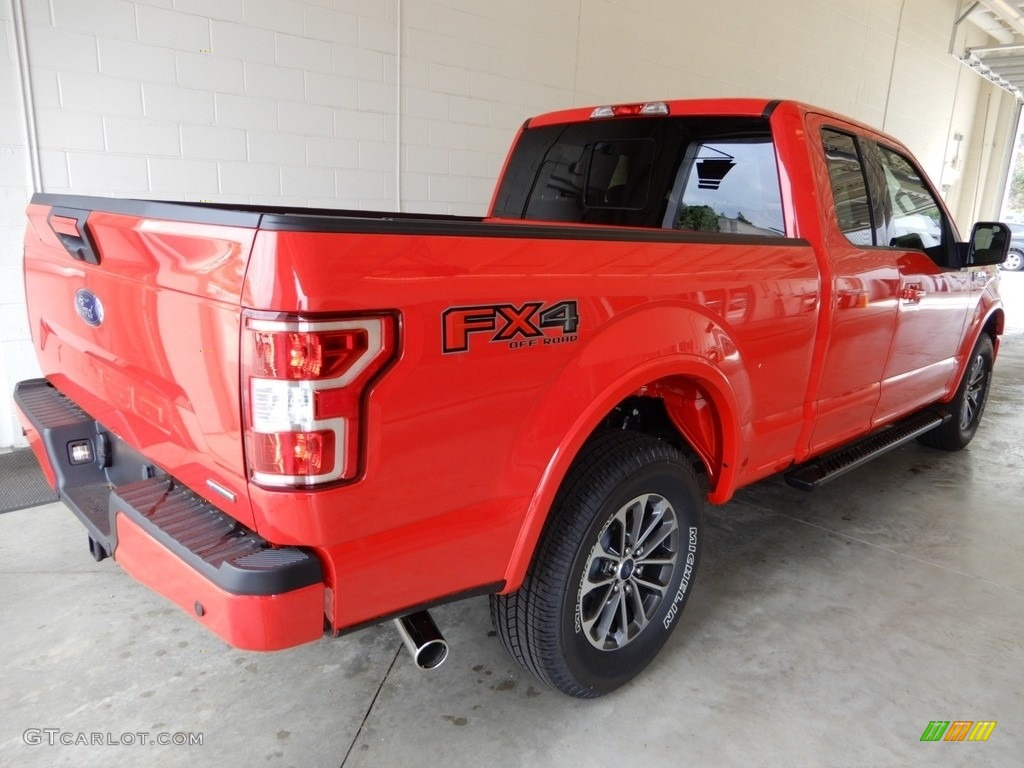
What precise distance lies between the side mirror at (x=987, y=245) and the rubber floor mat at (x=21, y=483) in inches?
188

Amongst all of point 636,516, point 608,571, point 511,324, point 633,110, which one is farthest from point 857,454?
point 511,324

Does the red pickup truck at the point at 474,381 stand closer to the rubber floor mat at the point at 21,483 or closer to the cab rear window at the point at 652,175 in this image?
the cab rear window at the point at 652,175

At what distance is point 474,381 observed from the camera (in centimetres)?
154

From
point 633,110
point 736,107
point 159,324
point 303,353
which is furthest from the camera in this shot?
point 633,110

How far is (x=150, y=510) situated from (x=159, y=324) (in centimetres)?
46

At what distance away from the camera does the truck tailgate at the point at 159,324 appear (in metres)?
1.41

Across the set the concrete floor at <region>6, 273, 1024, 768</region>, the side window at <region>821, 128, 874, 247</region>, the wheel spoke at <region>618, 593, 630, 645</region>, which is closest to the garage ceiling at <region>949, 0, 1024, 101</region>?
the side window at <region>821, 128, 874, 247</region>

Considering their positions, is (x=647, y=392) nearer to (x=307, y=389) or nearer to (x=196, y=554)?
(x=307, y=389)

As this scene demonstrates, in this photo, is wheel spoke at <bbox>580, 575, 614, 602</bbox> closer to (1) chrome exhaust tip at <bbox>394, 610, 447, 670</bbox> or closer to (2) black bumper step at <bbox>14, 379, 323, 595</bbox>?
(1) chrome exhaust tip at <bbox>394, 610, 447, 670</bbox>

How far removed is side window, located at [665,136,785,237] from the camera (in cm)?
277

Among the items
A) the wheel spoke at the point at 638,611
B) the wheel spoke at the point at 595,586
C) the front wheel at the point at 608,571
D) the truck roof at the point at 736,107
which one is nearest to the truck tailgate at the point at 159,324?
the front wheel at the point at 608,571

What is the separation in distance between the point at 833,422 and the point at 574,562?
1683mm

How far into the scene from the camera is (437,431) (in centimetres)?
150

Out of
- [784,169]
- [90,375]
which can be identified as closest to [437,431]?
[90,375]
